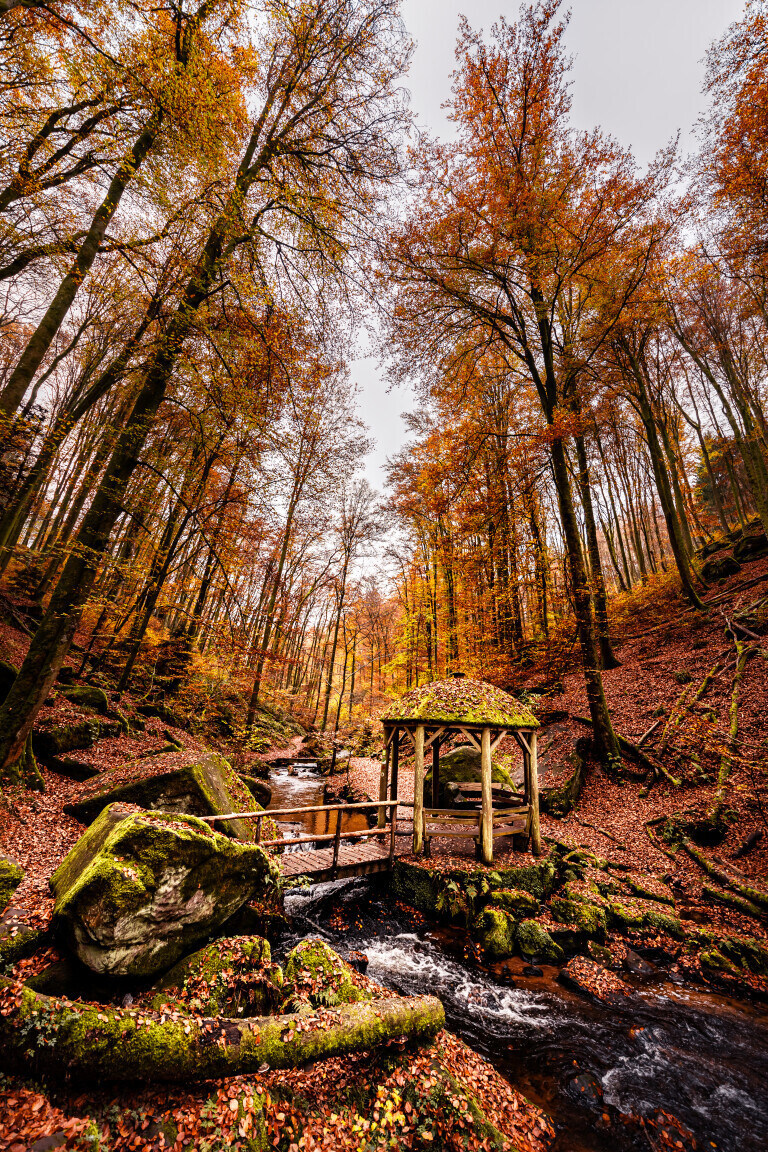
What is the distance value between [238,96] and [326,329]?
150 inches

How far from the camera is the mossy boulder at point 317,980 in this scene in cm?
424

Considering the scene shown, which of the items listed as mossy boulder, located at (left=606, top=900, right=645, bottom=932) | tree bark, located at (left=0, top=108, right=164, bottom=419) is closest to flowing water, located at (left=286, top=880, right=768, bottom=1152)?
mossy boulder, located at (left=606, top=900, right=645, bottom=932)

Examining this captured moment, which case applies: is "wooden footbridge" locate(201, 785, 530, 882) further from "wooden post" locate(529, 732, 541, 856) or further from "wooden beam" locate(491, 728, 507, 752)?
"wooden beam" locate(491, 728, 507, 752)

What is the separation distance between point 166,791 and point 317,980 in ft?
10.9

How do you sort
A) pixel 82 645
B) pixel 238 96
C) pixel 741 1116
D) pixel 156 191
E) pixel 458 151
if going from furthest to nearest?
pixel 82 645, pixel 458 151, pixel 238 96, pixel 156 191, pixel 741 1116

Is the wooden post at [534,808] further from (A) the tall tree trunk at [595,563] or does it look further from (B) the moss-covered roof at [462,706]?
(A) the tall tree trunk at [595,563]

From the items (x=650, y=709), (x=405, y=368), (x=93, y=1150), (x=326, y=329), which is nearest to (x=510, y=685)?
(x=650, y=709)

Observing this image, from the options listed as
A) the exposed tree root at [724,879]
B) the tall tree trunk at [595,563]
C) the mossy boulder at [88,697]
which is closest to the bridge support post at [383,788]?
the exposed tree root at [724,879]

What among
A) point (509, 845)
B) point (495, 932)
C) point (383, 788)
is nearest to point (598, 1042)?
point (495, 932)

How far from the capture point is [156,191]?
6059mm

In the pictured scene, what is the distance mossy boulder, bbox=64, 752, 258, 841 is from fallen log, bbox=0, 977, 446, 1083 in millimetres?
3056

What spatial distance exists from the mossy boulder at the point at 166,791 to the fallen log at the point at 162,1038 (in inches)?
120

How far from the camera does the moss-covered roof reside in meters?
8.22

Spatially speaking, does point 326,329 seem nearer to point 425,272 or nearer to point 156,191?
point 156,191
